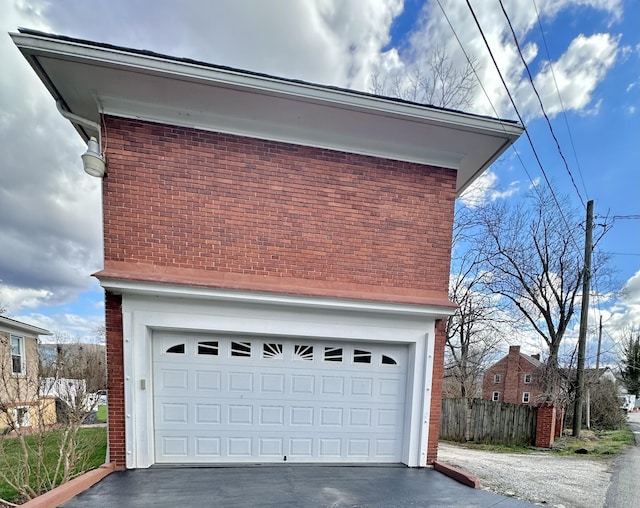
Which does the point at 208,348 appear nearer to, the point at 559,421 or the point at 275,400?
the point at 275,400

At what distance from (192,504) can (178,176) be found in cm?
447

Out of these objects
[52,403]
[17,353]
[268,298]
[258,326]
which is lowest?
[17,353]

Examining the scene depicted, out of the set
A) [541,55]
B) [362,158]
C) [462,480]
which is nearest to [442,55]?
[541,55]

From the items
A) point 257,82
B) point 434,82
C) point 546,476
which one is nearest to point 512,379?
point 546,476

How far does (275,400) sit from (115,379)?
8.18ft

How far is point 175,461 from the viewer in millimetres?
5020

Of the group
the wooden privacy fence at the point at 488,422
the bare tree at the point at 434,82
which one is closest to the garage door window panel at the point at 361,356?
the bare tree at the point at 434,82

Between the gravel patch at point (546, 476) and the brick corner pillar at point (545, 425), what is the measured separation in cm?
140

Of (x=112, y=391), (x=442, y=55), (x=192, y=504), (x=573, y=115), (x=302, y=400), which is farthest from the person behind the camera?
(x=442, y=55)

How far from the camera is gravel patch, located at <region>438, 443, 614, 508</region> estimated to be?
515 cm

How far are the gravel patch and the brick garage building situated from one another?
5.33ft

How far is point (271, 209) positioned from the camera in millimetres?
5230

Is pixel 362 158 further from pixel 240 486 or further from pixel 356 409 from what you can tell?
pixel 240 486

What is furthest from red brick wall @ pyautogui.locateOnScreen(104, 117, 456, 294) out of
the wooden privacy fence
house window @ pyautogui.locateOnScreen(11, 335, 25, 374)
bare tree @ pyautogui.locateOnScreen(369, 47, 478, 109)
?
house window @ pyautogui.locateOnScreen(11, 335, 25, 374)
